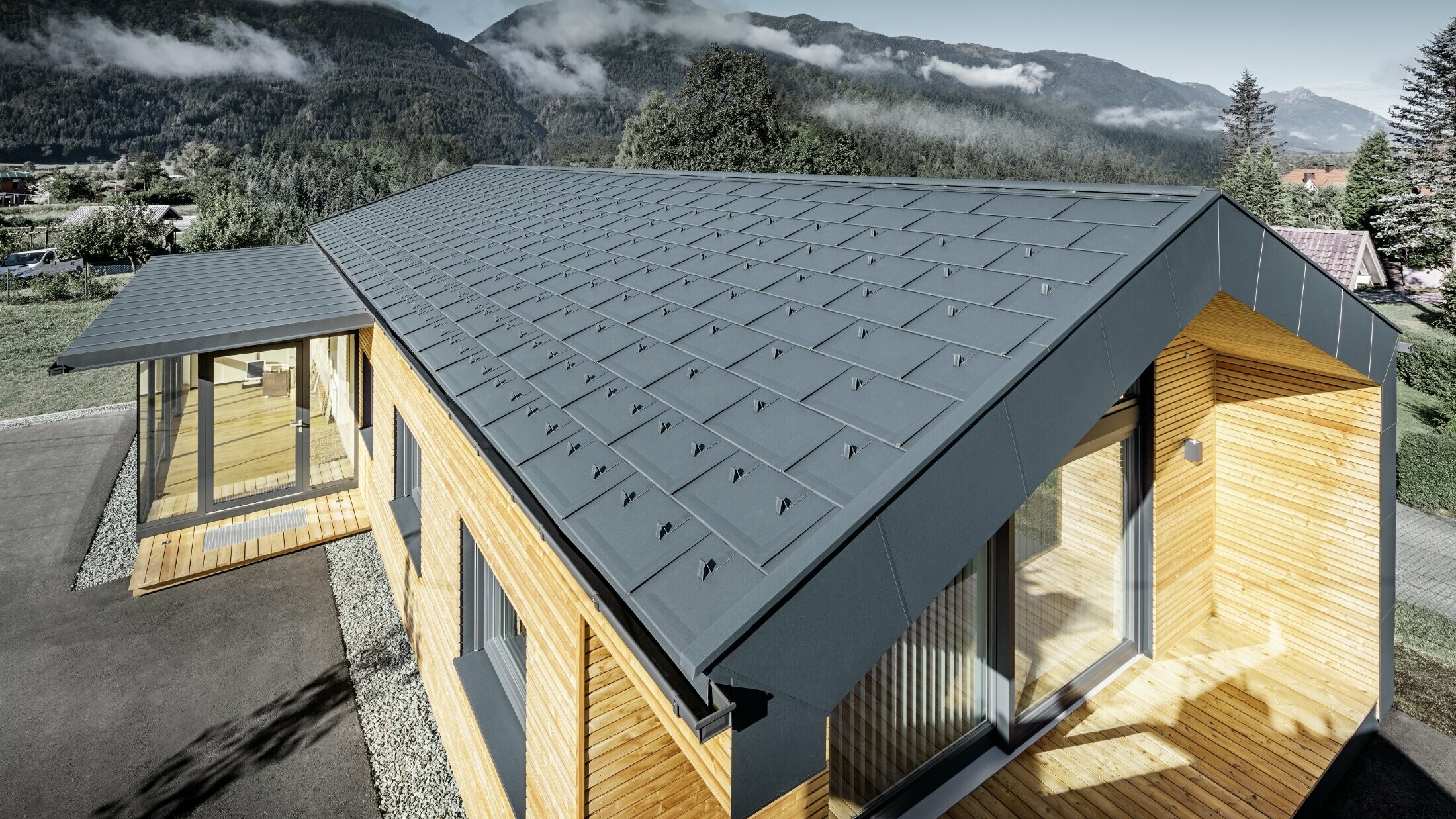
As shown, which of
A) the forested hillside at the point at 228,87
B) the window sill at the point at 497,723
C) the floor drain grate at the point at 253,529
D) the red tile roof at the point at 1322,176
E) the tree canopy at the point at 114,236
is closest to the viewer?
the window sill at the point at 497,723

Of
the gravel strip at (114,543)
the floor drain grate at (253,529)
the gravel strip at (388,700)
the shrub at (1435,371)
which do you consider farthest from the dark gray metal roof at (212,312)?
the shrub at (1435,371)

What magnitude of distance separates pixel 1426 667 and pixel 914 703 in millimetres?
6065

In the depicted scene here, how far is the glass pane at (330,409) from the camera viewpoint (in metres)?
9.42

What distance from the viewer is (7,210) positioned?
4966 centimetres

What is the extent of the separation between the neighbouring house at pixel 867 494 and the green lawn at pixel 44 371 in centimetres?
1072

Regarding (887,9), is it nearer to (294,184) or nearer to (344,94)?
(344,94)

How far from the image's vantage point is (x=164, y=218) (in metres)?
43.7

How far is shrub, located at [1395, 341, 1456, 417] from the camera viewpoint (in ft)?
47.0

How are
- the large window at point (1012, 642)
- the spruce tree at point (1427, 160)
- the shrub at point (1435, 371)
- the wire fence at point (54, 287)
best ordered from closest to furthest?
1. the large window at point (1012, 642)
2. the shrub at point (1435, 371)
3. the wire fence at point (54, 287)
4. the spruce tree at point (1427, 160)

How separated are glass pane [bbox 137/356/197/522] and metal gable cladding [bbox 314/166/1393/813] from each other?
5.69 meters

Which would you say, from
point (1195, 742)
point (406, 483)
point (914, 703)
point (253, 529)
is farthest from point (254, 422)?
point (1195, 742)

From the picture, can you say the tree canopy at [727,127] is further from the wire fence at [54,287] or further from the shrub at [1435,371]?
the shrub at [1435,371]

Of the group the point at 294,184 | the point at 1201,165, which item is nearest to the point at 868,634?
the point at 294,184

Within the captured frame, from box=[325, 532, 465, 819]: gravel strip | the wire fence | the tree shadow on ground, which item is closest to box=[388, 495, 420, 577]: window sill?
box=[325, 532, 465, 819]: gravel strip
